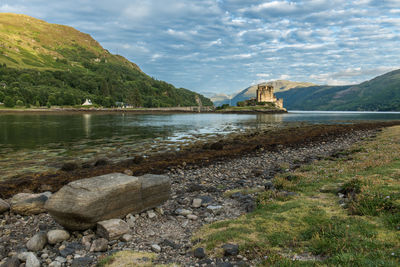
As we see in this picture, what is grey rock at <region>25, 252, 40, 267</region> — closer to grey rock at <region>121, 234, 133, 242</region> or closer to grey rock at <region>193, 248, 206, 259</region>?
grey rock at <region>121, 234, 133, 242</region>

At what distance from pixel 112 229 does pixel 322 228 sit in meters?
7.23

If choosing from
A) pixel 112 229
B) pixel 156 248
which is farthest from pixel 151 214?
pixel 156 248

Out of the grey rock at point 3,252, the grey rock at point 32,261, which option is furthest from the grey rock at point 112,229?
the grey rock at point 3,252

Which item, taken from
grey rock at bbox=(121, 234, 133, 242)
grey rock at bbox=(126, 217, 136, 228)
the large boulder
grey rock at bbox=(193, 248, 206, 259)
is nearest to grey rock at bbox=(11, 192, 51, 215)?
the large boulder

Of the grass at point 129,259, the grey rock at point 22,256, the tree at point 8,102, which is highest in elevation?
the tree at point 8,102

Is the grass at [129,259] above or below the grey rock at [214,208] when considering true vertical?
above

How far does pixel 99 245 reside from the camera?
8.12 m

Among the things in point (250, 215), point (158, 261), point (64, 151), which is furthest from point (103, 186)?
point (64, 151)

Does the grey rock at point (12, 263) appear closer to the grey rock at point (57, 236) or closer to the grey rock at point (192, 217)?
the grey rock at point (57, 236)

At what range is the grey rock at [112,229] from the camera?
860 cm

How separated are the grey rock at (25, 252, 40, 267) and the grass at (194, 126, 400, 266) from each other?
5.06 meters

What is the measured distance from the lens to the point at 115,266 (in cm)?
668

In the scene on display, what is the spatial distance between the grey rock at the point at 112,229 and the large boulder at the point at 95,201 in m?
0.40

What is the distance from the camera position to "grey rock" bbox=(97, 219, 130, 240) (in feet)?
28.2
